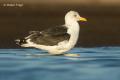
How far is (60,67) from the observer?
1430 cm

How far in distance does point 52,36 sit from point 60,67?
9.12 feet

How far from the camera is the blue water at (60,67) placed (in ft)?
42.0

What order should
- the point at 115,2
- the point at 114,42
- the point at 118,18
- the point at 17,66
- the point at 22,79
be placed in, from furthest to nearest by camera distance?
the point at 115,2 < the point at 118,18 < the point at 114,42 < the point at 17,66 < the point at 22,79

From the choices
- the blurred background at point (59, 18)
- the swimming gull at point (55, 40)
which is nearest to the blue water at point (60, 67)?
the swimming gull at point (55, 40)

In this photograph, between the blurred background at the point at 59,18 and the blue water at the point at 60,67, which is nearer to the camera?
the blue water at the point at 60,67

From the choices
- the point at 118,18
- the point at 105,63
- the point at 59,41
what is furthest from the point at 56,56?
the point at 118,18

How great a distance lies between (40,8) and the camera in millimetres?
28719

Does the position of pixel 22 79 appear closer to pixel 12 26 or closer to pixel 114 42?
pixel 114 42

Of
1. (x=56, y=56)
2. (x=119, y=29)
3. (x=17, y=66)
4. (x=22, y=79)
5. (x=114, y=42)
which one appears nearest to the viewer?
(x=22, y=79)

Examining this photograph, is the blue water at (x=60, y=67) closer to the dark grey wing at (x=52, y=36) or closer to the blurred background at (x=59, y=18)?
the dark grey wing at (x=52, y=36)

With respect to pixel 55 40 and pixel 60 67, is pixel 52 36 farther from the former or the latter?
pixel 60 67

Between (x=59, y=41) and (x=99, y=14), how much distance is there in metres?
11.2

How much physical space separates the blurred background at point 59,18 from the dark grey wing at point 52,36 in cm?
574

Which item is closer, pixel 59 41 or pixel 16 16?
pixel 59 41
